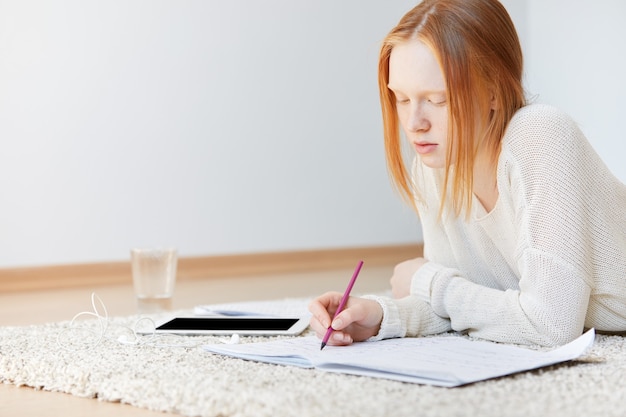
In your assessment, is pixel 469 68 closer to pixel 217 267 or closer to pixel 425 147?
pixel 425 147

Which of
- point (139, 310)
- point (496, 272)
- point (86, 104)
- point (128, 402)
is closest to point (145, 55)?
point (86, 104)

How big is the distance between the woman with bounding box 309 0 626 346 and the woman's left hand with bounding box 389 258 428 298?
0.08 m

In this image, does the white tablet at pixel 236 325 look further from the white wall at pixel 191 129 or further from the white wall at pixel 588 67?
the white wall at pixel 588 67

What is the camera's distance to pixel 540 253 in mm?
1215

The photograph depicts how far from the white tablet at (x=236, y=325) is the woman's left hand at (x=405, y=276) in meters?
0.16

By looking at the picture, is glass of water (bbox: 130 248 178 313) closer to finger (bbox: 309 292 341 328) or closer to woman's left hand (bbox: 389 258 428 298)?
woman's left hand (bbox: 389 258 428 298)

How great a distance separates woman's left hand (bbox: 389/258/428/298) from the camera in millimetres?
1467

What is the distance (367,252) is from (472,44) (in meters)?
2.38

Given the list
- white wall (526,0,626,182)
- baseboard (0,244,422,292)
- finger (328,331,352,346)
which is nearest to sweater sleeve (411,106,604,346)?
finger (328,331,352,346)

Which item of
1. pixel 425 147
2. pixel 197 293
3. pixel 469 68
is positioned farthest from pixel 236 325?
pixel 197 293

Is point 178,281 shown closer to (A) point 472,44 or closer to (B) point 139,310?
(B) point 139,310

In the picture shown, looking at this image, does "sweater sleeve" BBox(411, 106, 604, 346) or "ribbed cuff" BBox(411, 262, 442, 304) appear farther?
"ribbed cuff" BBox(411, 262, 442, 304)

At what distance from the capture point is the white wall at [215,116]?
2.88 metres

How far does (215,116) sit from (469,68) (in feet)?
6.80
